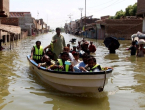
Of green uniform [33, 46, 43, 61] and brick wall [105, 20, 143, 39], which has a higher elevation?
brick wall [105, 20, 143, 39]

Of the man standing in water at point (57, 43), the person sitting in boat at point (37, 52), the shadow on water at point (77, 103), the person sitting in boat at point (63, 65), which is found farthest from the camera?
the person sitting in boat at point (37, 52)

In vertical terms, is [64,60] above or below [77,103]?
above

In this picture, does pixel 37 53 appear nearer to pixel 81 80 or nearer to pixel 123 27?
pixel 81 80

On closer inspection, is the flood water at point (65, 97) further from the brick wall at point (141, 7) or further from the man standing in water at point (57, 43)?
the brick wall at point (141, 7)

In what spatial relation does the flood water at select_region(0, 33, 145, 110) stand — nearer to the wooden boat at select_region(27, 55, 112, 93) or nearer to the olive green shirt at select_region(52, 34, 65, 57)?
the wooden boat at select_region(27, 55, 112, 93)

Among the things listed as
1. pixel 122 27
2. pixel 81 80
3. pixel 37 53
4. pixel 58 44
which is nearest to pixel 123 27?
pixel 122 27

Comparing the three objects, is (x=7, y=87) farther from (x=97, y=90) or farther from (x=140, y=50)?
(x=140, y=50)

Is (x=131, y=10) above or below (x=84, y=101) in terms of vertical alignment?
above

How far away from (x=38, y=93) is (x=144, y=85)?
408cm

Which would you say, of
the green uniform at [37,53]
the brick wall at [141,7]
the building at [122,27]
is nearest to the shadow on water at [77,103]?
the green uniform at [37,53]

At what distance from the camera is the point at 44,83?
9008 millimetres

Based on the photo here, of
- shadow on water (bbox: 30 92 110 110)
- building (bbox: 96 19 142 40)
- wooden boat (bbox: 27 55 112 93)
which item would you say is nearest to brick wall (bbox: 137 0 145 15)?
building (bbox: 96 19 142 40)

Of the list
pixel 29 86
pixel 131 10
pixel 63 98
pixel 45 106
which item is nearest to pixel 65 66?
pixel 63 98

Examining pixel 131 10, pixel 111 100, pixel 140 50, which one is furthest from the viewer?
pixel 131 10
